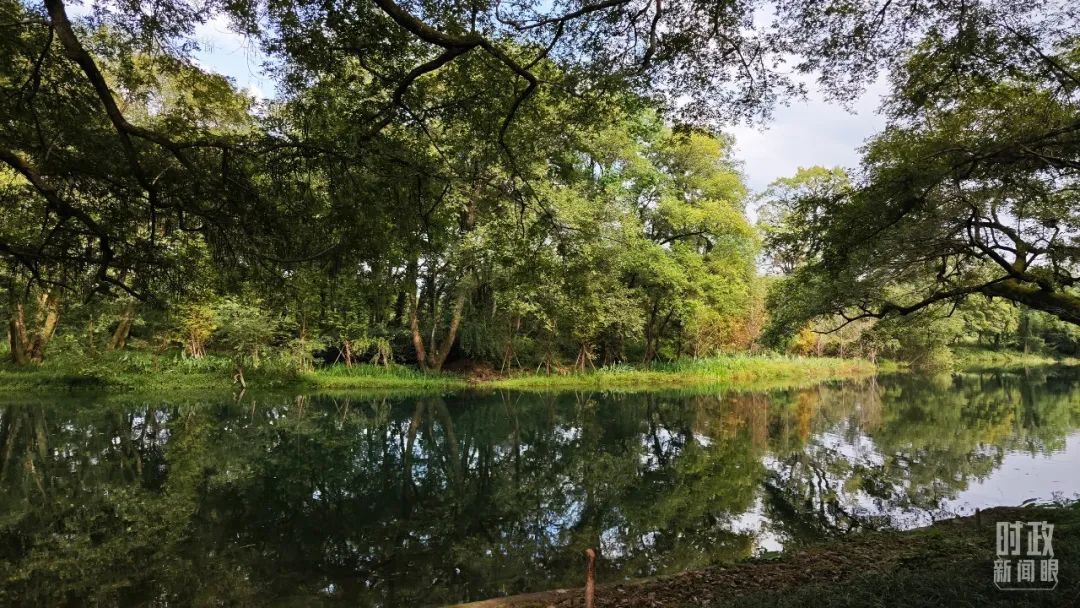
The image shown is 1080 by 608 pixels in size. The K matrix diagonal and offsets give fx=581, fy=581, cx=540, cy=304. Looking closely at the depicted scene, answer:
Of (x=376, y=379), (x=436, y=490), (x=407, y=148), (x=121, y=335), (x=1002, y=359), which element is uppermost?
(x=407, y=148)

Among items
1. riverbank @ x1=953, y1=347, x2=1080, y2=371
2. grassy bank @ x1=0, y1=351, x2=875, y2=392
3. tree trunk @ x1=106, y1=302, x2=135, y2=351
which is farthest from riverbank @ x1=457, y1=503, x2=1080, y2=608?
riverbank @ x1=953, y1=347, x2=1080, y2=371

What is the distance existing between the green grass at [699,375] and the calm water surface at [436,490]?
5850mm

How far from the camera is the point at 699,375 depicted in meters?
25.2

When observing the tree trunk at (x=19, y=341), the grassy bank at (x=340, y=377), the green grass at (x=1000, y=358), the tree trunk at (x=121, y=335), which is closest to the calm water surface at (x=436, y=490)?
the grassy bank at (x=340, y=377)

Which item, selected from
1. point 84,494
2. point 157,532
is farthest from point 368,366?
point 157,532

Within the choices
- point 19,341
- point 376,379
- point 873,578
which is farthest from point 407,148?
point 19,341

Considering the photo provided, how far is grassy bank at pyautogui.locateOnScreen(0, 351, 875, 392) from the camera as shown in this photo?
17.6 metres

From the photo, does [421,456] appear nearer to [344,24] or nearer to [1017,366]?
[344,24]

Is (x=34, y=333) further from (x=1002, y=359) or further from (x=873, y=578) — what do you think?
(x=1002, y=359)

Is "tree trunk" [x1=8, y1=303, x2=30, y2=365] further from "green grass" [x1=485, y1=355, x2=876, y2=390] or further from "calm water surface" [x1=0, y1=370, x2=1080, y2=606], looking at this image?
"green grass" [x1=485, y1=355, x2=876, y2=390]

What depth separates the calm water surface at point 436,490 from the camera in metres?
5.67

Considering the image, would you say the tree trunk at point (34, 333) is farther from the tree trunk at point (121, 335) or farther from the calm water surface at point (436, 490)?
the calm water surface at point (436, 490)

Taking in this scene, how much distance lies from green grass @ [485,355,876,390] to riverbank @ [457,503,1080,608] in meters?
16.5

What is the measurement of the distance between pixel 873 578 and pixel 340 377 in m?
19.4
